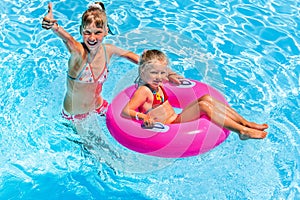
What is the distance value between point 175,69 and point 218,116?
2.09 metres

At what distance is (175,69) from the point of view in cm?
621

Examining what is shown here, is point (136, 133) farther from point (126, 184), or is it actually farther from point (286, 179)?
point (286, 179)

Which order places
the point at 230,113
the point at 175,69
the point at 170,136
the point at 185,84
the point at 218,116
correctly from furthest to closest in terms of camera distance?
the point at 175,69, the point at 185,84, the point at 230,113, the point at 218,116, the point at 170,136

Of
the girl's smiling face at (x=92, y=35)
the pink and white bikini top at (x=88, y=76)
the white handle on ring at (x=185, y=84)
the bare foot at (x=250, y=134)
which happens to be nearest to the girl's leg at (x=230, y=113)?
the bare foot at (x=250, y=134)

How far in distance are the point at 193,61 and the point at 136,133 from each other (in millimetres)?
2323

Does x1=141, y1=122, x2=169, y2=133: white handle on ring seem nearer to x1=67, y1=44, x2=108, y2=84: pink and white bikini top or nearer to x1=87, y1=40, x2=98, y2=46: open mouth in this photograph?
x1=67, y1=44, x2=108, y2=84: pink and white bikini top

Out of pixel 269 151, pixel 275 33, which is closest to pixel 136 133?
pixel 269 151

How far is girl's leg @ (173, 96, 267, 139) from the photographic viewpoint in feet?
13.7

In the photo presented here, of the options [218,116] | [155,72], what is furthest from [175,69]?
[218,116]

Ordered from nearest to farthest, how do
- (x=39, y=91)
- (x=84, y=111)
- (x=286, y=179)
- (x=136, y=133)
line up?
(x=136, y=133), (x=84, y=111), (x=286, y=179), (x=39, y=91)

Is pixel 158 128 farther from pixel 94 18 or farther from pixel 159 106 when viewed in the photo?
pixel 94 18

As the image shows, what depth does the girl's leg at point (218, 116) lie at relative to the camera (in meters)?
4.18

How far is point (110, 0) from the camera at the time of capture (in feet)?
23.9

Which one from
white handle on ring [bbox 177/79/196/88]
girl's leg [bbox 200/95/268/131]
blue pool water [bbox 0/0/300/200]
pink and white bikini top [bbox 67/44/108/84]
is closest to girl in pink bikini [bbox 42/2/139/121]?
pink and white bikini top [bbox 67/44/108/84]
